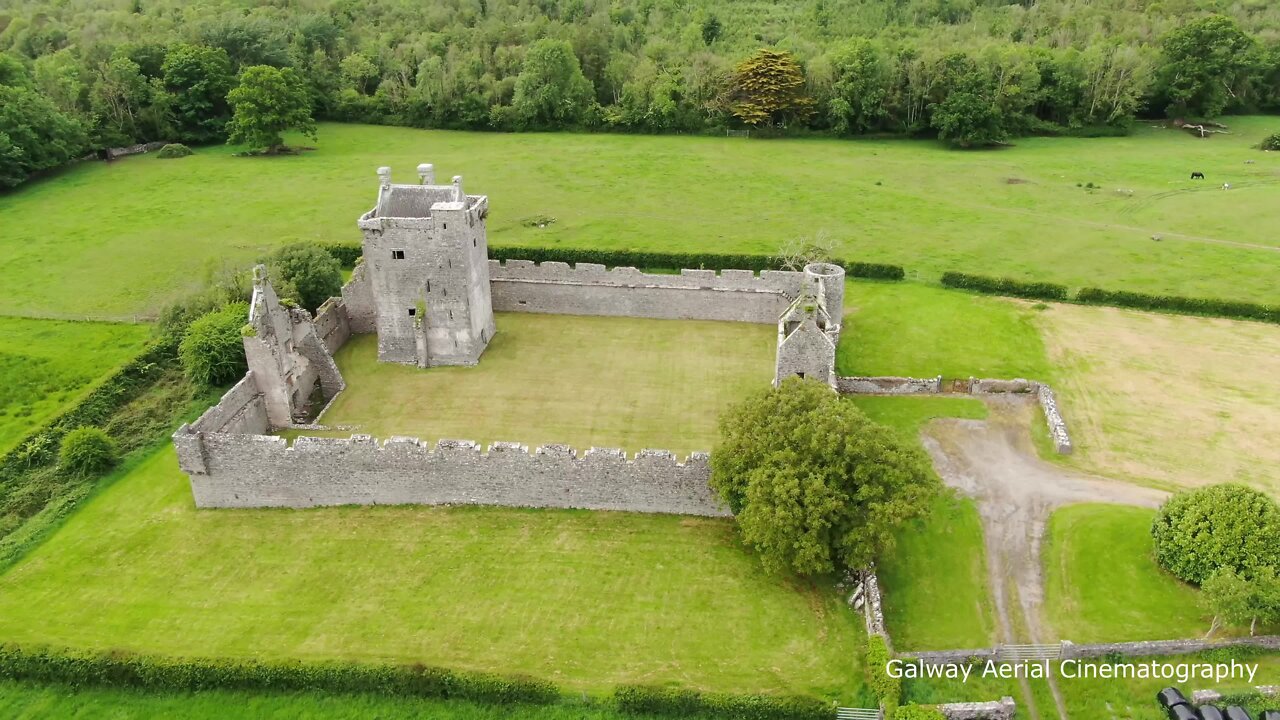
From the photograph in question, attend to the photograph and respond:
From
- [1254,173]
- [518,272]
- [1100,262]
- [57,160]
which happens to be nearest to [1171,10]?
[1254,173]

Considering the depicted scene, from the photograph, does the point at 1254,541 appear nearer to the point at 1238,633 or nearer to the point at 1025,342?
the point at 1238,633

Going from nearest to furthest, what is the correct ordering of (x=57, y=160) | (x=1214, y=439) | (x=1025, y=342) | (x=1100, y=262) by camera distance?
(x=1214, y=439), (x=1025, y=342), (x=1100, y=262), (x=57, y=160)

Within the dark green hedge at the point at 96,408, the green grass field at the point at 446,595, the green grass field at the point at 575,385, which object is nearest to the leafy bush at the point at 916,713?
the green grass field at the point at 446,595

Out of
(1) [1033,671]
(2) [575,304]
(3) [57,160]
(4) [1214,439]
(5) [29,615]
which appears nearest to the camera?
(1) [1033,671]

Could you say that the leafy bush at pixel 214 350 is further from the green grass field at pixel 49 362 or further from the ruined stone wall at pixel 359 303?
the ruined stone wall at pixel 359 303

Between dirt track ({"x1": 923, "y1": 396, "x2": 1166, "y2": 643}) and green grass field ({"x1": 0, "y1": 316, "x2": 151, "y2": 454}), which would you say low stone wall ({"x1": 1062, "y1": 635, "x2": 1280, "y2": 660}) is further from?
green grass field ({"x1": 0, "y1": 316, "x2": 151, "y2": 454})

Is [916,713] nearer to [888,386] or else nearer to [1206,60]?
[888,386]

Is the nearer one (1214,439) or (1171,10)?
(1214,439)
